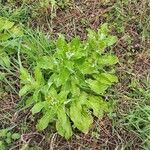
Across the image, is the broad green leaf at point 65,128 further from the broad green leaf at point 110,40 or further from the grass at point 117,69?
the broad green leaf at point 110,40

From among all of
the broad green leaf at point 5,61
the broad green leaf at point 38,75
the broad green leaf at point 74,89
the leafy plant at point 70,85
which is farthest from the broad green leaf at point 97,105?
the broad green leaf at point 5,61

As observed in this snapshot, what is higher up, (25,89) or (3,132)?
(25,89)

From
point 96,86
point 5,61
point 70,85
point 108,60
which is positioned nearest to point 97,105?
point 96,86

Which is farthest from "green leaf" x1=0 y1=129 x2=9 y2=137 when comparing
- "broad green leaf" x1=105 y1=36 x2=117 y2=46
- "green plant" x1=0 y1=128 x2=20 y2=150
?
"broad green leaf" x1=105 y1=36 x2=117 y2=46

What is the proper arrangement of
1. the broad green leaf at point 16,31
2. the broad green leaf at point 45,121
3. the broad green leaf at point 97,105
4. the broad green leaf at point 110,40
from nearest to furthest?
1. the broad green leaf at point 45,121
2. the broad green leaf at point 97,105
3. the broad green leaf at point 110,40
4. the broad green leaf at point 16,31

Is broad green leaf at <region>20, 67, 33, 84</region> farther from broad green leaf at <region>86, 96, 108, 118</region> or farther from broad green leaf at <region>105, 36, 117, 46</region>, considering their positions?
broad green leaf at <region>105, 36, 117, 46</region>

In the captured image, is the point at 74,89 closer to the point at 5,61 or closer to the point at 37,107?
the point at 37,107
